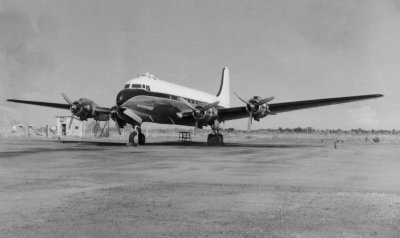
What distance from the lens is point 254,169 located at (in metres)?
14.6

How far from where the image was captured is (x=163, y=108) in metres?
31.3

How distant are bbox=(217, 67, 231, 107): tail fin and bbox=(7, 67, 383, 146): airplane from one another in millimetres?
13827

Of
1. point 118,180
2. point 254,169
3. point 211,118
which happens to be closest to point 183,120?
point 211,118

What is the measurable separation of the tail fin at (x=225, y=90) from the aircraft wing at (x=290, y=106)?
1354 cm

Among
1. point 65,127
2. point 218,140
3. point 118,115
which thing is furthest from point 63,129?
point 118,115

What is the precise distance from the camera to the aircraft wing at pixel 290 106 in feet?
99.4

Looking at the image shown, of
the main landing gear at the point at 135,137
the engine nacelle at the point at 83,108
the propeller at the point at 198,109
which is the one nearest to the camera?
the main landing gear at the point at 135,137

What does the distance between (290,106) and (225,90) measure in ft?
58.9

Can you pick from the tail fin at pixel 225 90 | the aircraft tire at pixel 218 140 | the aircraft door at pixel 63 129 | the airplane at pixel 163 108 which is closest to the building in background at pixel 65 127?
the aircraft door at pixel 63 129

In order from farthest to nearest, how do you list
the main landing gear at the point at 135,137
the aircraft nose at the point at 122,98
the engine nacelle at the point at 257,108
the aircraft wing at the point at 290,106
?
the engine nacelle at the point at 257,108 → the aircraft wing at the point at 290,106 → the main landing gear at the point at 135,137 → the aircraft nose at the point at 122,98

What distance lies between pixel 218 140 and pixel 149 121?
621cm

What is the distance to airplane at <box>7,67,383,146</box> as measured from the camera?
29594 mm

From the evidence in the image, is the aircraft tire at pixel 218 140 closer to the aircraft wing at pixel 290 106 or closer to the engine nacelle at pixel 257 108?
the aircraft wing at pixel 290 106

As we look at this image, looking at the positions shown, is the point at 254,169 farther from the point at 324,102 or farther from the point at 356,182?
the point at 324,102
